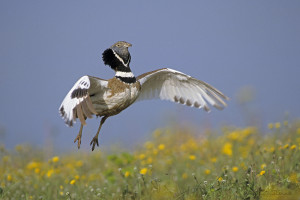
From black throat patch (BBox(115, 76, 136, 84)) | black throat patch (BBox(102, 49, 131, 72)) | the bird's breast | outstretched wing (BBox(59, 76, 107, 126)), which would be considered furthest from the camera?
black throat patch (BBox(102, 49, 131, 72))

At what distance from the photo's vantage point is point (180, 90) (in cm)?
730

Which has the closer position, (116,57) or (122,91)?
(122,91)

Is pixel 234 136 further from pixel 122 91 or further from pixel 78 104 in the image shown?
pixel 78 104

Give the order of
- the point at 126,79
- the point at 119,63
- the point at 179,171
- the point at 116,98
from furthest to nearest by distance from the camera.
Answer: the point at 179,171 < the point at 119,63 < the point at 126,79 < the point at 116,98

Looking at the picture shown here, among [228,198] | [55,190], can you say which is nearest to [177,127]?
[55,190]

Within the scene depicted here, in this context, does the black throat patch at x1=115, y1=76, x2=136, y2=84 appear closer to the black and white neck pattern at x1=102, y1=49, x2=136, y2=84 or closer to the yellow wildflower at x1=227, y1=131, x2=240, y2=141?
the black and white neck pattern at x1=102, y1=49, x2=136, y2=84

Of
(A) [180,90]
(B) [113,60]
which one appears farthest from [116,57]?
(A) [180,90]

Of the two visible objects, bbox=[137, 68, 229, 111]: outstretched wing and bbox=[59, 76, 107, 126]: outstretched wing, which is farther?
bbox=[137, 68, 229, 111]: outstretched wing

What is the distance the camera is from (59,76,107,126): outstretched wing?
4719 mm

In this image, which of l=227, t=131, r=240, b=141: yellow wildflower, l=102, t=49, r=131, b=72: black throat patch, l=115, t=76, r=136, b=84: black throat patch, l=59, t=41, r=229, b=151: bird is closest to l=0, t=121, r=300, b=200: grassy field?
l=227, t=131, r=240, b=141: yellow wildflower

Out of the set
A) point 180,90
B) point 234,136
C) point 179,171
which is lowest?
point 179,171

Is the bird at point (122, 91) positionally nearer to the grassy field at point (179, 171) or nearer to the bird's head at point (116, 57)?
the bird's head at point (116, 57)

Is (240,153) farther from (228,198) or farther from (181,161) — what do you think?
(228,198)

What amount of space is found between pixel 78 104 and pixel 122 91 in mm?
890
